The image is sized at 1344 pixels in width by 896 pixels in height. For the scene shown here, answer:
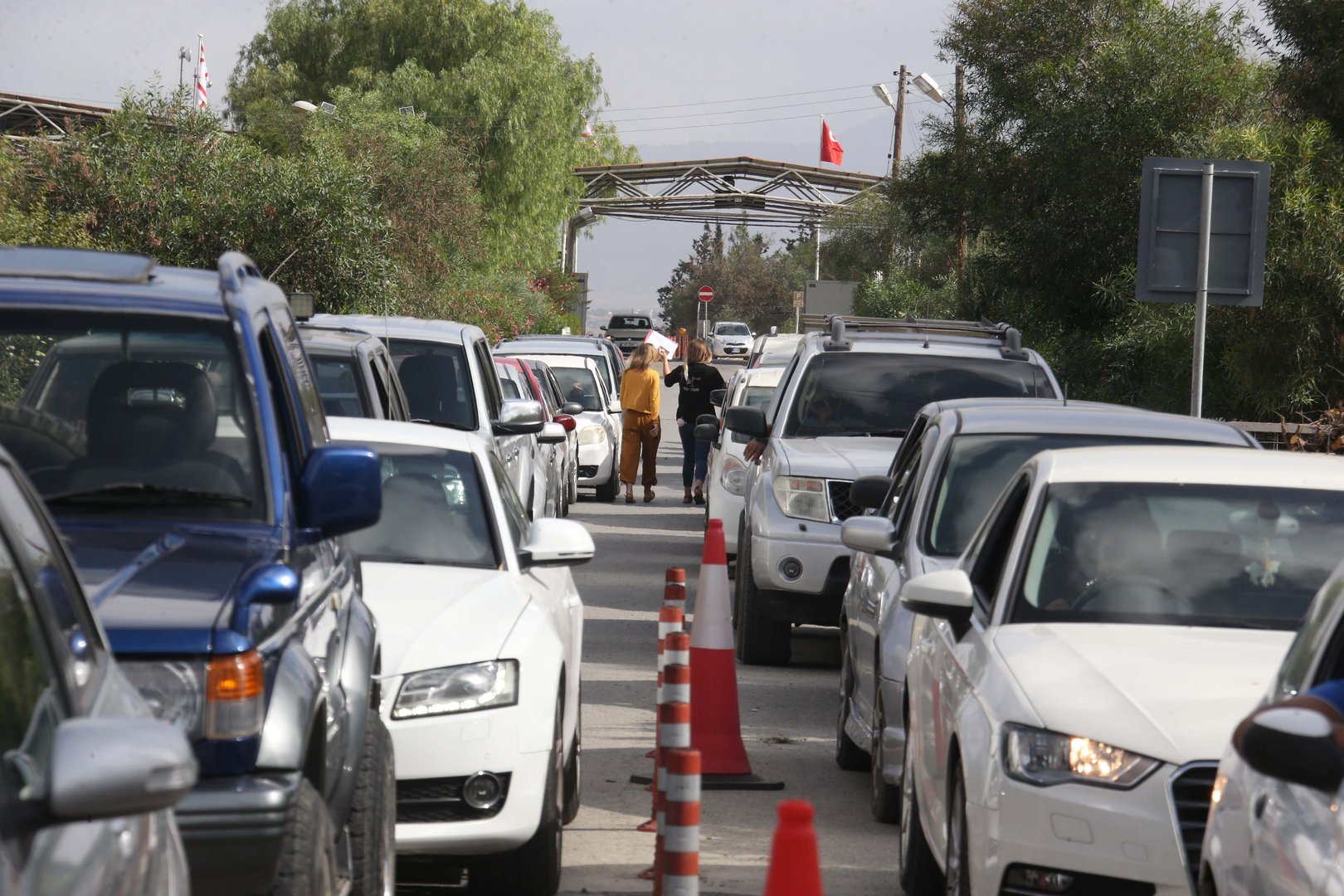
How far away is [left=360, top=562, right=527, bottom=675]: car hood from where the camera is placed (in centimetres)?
638

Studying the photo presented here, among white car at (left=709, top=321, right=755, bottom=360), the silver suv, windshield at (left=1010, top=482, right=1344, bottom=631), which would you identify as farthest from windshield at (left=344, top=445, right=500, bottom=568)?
white car at (left=709, top=321, right=755, bottom=360)

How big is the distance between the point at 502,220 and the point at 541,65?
4327 millimetres

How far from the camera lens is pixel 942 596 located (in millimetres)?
5957

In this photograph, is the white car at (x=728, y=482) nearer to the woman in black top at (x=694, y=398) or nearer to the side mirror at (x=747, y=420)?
the side mirror at (x=747, y=420)

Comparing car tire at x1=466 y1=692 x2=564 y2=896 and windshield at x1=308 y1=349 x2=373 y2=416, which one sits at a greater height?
windshield at x1=308 y1=349 x2=373 y2=416

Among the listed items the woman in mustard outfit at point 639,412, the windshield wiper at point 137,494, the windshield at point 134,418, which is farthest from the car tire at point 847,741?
the woman in mustard outfit at point 639,412

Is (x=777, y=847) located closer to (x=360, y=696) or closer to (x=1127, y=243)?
(x=360, y=696)

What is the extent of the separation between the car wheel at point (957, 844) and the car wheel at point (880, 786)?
200cm

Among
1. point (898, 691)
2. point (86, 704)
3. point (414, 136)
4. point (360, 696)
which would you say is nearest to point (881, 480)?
point (898, 691)

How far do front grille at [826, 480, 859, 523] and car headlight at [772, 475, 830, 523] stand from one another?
0.04m

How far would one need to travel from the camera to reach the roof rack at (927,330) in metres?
12.5

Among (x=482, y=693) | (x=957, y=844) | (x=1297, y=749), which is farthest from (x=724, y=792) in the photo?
(x=1297, y=749)

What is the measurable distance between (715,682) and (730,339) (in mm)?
73176

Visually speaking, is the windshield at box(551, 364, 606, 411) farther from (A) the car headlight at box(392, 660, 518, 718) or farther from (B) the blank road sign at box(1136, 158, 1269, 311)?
(A) the car headlight at box(392, 660, 518, 718)
